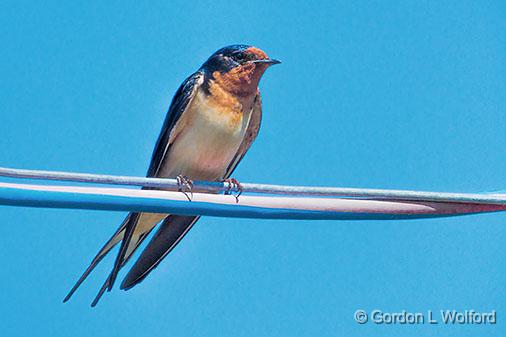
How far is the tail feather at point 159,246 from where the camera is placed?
364 centimetres

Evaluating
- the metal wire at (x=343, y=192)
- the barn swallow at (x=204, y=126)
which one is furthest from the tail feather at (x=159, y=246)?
the metal wire at (x=343, y=192)

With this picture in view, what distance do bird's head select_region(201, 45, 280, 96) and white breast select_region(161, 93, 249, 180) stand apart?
142 millimetres

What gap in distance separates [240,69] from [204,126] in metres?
0.37

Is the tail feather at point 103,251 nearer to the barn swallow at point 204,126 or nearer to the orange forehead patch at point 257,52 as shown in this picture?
the barn swallow at point 204,126

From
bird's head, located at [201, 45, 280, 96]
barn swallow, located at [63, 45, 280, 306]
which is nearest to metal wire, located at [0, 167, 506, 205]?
barn swallow, located at [63, 45, 280, 306]

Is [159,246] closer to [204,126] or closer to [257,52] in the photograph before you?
[204,126]

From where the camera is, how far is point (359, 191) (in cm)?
250

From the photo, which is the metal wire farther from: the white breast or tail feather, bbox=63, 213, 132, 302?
the white breast

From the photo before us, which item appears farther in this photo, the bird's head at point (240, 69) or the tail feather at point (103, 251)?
the bird's head at point (240, 69)

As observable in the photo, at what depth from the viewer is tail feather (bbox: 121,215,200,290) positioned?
143 inches

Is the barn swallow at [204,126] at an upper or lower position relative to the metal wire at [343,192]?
upper

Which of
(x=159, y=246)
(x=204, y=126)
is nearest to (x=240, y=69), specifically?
(x=204, y=126)

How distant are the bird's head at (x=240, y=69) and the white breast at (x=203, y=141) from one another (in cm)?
14

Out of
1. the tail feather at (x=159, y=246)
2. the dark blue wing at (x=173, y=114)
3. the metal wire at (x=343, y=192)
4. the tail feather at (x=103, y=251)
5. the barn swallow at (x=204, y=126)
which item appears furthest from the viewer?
the dark blue wing at (x=173, y=114)
